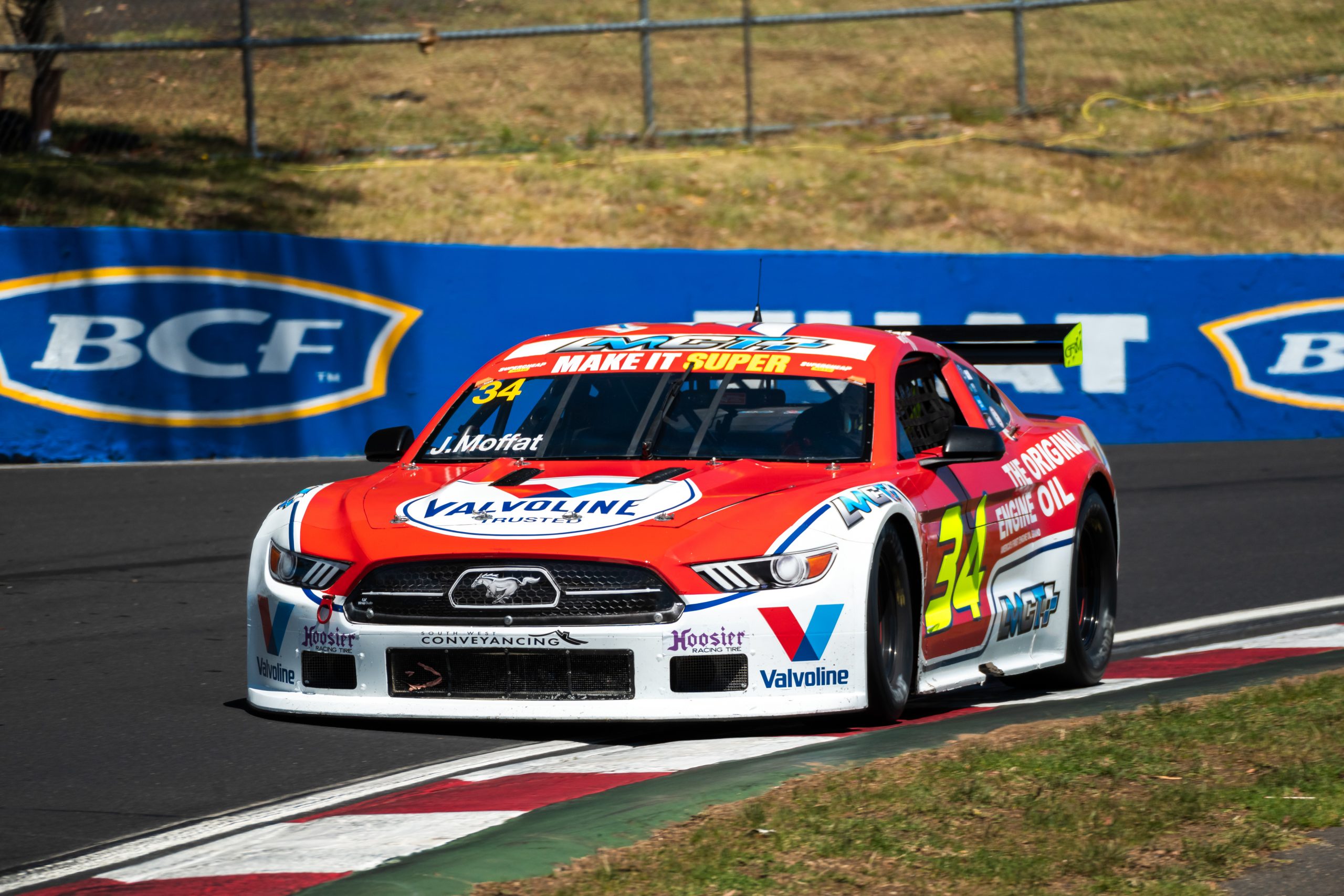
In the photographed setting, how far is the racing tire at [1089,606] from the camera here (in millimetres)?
7762

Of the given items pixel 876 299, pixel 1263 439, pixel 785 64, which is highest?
pixel 785 64

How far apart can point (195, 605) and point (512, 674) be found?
12.5ft

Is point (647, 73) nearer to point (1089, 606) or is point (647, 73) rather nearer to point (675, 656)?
point (1089, 606)

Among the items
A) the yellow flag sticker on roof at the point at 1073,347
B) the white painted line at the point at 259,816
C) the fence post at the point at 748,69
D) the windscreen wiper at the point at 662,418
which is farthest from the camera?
the fence post at the point at 748,69

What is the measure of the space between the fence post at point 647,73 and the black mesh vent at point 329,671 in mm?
16454

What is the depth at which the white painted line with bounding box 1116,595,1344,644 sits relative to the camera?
363 inches

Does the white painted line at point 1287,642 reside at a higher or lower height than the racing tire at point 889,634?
lower

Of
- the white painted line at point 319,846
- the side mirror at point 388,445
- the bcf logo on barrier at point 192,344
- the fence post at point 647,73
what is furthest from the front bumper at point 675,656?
the fence post at point 647,73

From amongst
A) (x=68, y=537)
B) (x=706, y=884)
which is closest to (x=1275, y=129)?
(x=68, y=537)

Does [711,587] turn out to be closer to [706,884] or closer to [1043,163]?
[706,884]

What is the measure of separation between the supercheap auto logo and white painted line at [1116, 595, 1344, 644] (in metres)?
3.63

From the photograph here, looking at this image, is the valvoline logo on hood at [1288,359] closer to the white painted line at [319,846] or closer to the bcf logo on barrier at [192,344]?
the bcf logo on barrier at [192,344]

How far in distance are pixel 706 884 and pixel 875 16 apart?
19322 millimetres

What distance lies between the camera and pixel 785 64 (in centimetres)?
2697
